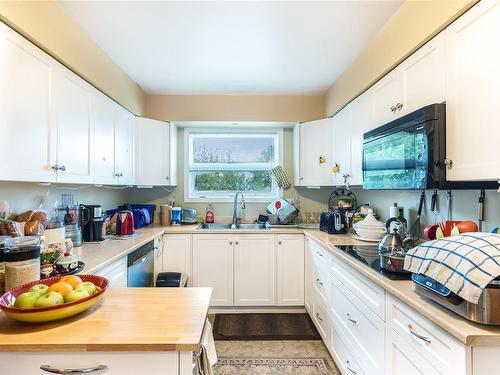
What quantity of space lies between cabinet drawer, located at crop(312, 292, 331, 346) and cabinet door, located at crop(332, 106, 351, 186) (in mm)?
1123

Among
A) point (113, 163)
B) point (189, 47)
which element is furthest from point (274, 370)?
point (189, 47)

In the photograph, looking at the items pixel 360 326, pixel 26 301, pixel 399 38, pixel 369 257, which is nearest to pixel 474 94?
pixel 399 38

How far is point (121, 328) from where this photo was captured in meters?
0.91

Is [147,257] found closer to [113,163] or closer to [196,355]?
[113,163]

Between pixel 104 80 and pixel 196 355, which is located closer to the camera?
pixel 196 355

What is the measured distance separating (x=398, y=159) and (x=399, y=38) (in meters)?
0.78

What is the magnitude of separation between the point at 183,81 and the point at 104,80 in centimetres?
81

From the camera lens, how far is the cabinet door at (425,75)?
137cm

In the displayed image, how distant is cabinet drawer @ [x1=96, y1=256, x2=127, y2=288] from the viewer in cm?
167

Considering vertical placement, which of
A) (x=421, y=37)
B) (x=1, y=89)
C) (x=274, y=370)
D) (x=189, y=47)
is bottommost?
(x=274, y=370)

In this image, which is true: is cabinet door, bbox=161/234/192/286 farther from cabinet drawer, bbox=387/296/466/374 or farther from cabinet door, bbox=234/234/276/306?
cabinet drawer, bbox=387/296/466/374

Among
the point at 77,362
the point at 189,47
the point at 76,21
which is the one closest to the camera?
the point at 77,362

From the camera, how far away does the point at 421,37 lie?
150 cm

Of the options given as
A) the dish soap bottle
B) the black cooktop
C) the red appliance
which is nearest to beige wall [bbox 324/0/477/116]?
the black cooktop
